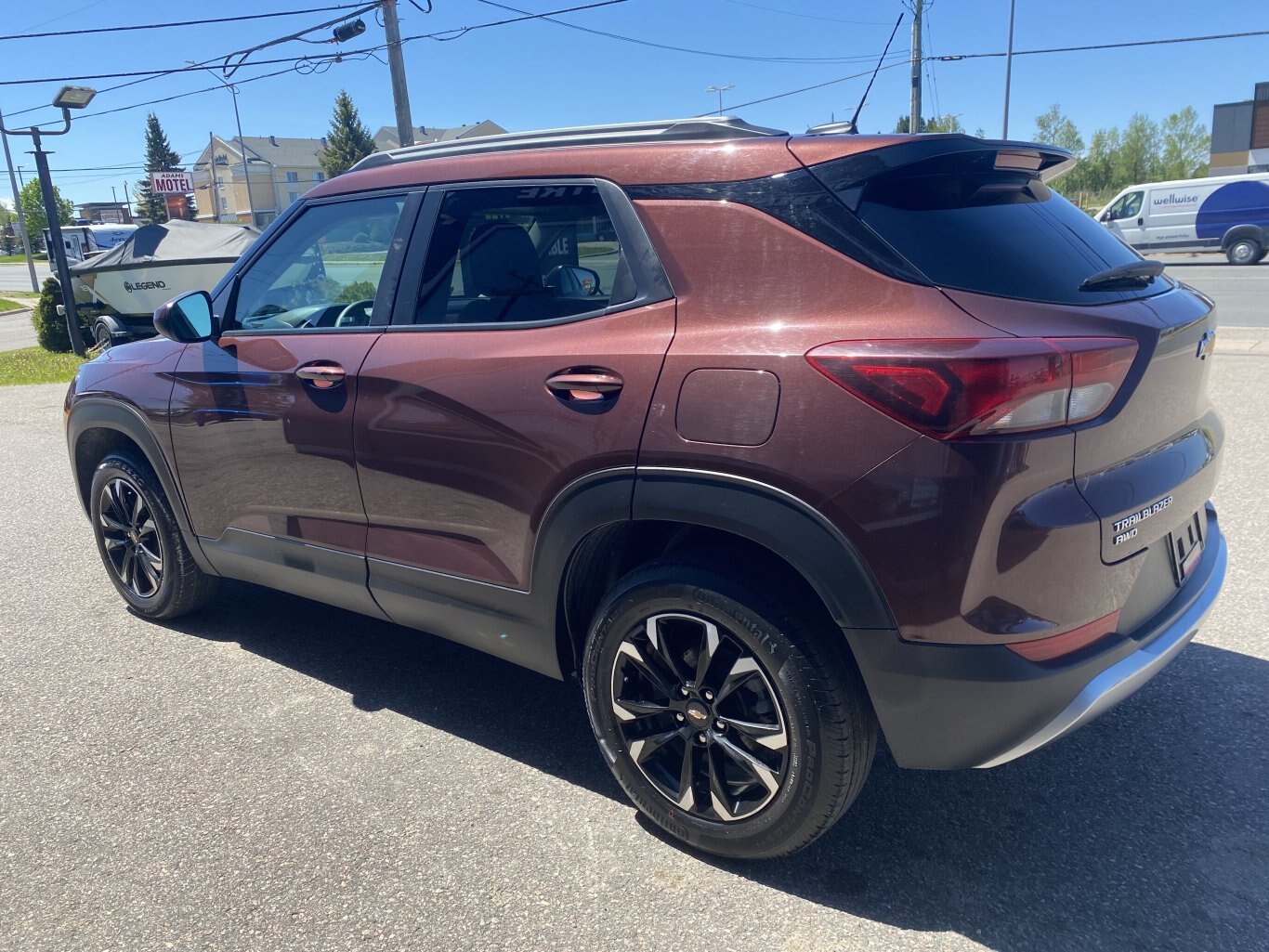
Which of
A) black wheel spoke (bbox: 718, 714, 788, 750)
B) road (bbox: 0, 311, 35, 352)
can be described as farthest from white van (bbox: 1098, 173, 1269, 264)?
road (bbox: 0, 311, 35, 352)

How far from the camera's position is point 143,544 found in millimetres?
4285

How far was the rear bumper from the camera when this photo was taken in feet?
6.91

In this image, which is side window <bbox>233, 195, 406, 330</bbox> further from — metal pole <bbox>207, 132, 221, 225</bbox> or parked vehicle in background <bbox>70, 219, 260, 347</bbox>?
metal pole <bbox>207, 132, 221, 225</bbox>

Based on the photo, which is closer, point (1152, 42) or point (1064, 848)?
point (1064, 848)

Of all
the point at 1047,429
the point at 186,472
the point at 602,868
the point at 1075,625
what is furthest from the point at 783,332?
the point at 186,472

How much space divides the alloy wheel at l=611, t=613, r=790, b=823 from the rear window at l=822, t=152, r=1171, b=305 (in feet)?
3.42

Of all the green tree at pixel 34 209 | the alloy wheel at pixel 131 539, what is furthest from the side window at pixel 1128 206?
the green tree at pixel 34 209

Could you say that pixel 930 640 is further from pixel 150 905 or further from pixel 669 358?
pixel 150 905

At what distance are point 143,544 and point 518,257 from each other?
2.49 m

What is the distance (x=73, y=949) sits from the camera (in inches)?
92.3

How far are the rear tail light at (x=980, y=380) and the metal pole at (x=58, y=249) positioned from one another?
54.6 ft

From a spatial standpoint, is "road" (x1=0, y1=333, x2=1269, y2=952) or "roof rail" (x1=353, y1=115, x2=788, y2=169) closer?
"road" (x1=0, y1=333, x2=1269, y2=952)

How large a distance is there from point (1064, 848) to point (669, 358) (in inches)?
66.3

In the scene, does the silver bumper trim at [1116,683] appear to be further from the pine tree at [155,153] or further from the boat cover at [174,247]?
the pine tree at [155,153]
